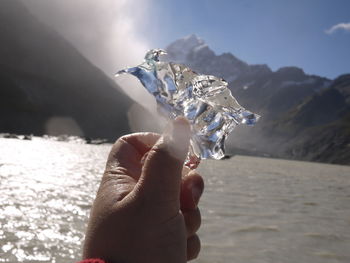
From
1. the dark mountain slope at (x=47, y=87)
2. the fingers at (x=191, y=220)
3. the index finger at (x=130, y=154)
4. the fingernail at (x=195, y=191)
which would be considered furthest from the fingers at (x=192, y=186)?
the dark mountain slope at (x=47, y=87)

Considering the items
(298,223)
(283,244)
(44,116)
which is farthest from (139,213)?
(44,116)

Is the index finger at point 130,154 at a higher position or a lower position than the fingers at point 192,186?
higher

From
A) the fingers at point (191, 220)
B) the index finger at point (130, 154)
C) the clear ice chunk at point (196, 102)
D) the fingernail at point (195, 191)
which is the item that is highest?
the clear ice chunk at point (196, 102)

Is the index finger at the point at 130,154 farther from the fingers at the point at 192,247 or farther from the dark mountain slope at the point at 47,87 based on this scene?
the dark mountain slope at the point at 47,87

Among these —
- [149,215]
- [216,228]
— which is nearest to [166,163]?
[149,215]

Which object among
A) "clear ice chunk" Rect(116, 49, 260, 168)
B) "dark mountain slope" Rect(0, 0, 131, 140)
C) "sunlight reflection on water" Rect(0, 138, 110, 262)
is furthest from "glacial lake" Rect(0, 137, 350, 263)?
"dark mountain slope" Rect(0, 0, 131, 140)

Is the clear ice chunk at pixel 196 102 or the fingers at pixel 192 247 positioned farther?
the fingers at pixel 192 247

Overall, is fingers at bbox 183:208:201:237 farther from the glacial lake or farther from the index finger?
the glacial lake
